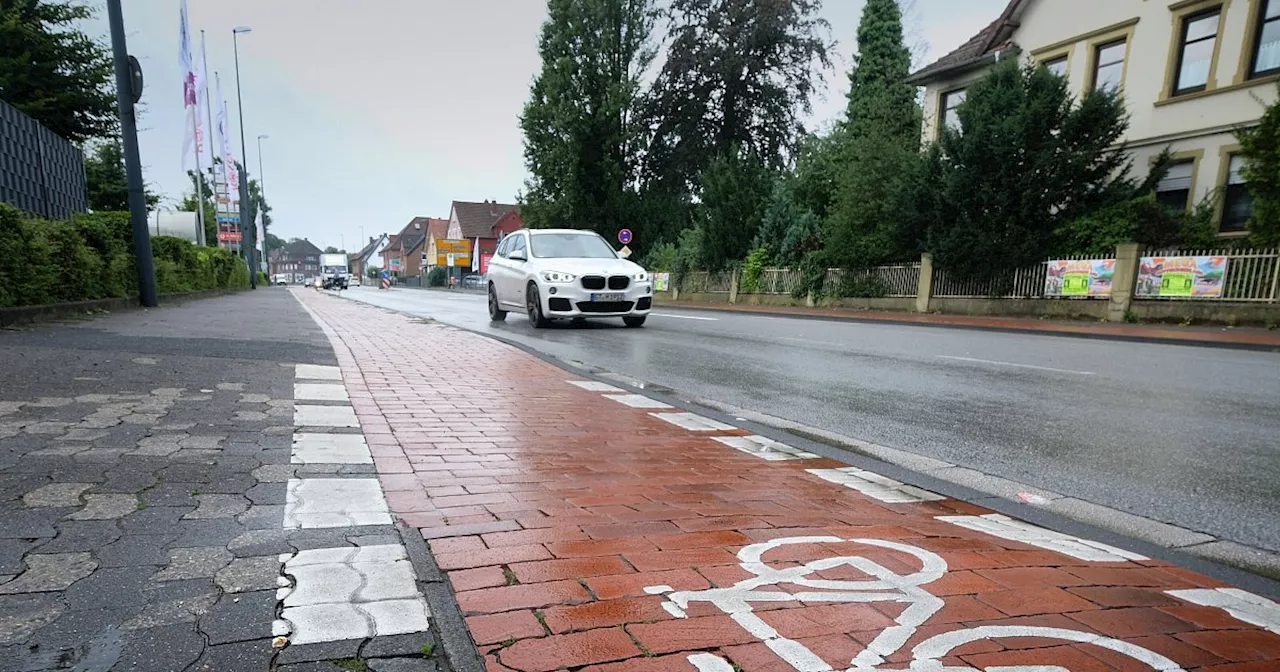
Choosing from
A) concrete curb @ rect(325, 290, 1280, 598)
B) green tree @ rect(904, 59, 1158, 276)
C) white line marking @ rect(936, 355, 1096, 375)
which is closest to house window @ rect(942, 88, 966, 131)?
green tree @ rect(904, 59, 1158, 276)

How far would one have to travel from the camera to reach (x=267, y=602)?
1.74m

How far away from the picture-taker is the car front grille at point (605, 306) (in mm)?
11281

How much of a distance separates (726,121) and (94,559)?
3418 cm

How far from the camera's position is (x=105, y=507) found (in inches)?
92.8

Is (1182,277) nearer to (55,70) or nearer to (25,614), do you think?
(25,614)

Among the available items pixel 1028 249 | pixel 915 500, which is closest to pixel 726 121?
pixel 1028 249

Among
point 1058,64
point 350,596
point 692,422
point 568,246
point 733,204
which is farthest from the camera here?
point 733,204

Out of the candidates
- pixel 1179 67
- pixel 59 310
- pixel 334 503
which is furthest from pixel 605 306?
pixel 1179 67

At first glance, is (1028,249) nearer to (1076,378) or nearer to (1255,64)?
(1255,64)

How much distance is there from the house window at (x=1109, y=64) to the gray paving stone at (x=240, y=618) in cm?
2434

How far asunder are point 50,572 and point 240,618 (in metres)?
0.70

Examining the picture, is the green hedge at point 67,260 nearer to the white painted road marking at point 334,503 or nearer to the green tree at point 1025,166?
the white painted road marking at point 334,503

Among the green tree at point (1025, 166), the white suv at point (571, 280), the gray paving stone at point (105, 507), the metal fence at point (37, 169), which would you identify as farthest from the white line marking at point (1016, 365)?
the metal fence at point (37, 169)

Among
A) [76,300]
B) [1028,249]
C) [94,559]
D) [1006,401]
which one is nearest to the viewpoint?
[94,559]
